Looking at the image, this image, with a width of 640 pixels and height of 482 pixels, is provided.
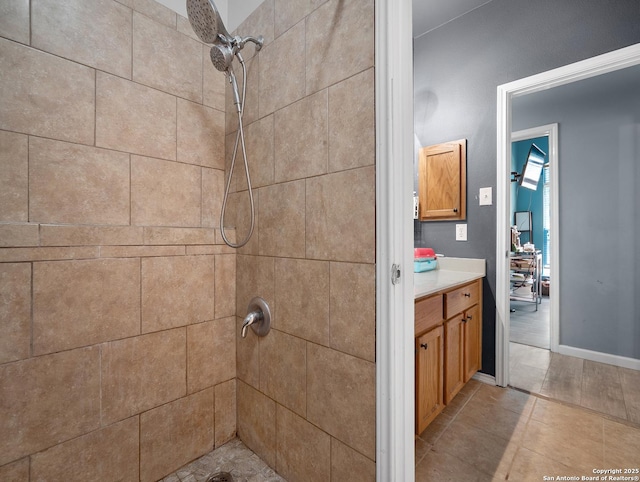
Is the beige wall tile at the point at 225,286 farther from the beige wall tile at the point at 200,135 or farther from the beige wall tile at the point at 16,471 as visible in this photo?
the beige wall tile at the point at 16,471

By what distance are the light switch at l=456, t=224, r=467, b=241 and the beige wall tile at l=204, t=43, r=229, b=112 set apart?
1.94m

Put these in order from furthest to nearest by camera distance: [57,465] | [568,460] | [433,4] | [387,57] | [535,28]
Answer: [433,4] → [535,28] → [568,460] → [57,465] → [387,57]

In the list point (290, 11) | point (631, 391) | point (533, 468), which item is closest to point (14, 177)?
point (290, 11)

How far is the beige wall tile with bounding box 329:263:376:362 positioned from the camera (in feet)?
2.95

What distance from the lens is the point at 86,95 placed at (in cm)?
108

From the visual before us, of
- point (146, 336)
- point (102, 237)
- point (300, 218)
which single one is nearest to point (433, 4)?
point (300, 218)

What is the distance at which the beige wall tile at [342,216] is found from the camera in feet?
2.97

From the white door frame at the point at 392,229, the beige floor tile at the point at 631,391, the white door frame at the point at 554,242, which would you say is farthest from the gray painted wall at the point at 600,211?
the white door frame at the point at 392,229

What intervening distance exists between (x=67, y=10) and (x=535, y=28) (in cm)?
278

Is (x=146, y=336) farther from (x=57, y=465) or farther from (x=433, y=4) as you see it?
(x=433, y=4)

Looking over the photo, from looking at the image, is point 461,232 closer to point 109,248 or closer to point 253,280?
point 253,280

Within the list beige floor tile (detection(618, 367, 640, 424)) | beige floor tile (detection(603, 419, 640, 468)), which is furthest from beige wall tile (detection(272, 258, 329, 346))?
beige floor tile (detection(618, 367, 640, 424))

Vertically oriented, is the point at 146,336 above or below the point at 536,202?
below

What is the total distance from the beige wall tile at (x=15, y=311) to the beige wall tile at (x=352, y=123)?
1075mm
